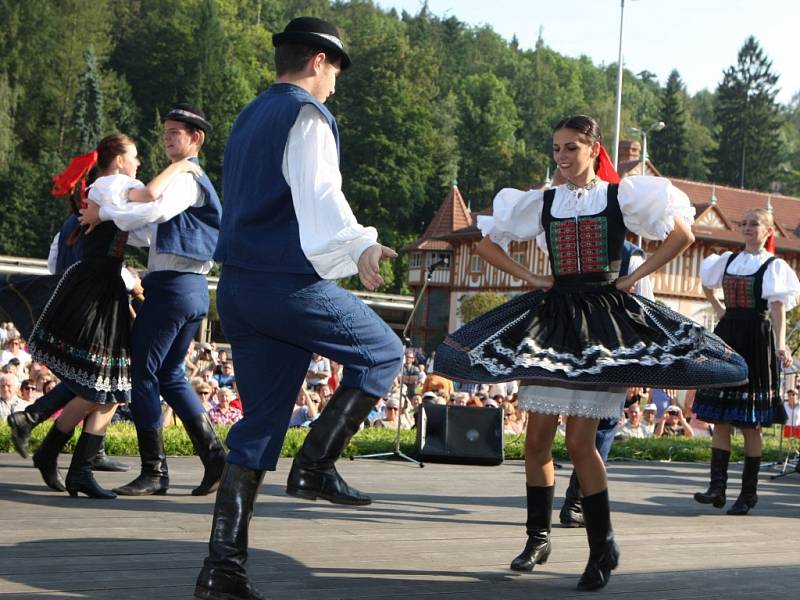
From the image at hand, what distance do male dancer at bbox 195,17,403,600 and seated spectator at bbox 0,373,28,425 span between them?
7.32 m

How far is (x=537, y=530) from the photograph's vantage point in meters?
4.54

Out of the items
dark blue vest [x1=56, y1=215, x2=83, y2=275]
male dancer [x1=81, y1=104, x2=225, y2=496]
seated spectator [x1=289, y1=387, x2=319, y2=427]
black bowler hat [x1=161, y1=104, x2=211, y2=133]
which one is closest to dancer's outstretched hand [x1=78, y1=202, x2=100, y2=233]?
male dancer [x1=81, y1=104, x2=225, y2=496]

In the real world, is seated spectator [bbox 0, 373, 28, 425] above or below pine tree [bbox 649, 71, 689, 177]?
below

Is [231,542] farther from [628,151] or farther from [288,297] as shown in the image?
[628,151]

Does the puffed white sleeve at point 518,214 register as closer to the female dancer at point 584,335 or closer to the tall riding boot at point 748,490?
the female dancer at point 584,335

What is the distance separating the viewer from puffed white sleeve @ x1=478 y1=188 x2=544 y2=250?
4730 mm

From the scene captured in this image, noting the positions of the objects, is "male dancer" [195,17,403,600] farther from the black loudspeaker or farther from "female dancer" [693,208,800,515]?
the black loudspeaker

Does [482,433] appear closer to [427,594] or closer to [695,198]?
[427,594]

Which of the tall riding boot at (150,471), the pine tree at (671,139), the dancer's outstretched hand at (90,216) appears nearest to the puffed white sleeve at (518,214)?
the dancer's outstretched hand at (90,216)

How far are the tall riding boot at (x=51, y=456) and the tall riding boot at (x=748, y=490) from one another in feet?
12.7

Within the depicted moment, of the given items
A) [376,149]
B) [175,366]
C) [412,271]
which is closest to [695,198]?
[412,271]

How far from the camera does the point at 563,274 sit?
14.8ft

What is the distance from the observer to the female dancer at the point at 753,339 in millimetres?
6820

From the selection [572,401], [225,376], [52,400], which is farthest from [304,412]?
[572,401]
